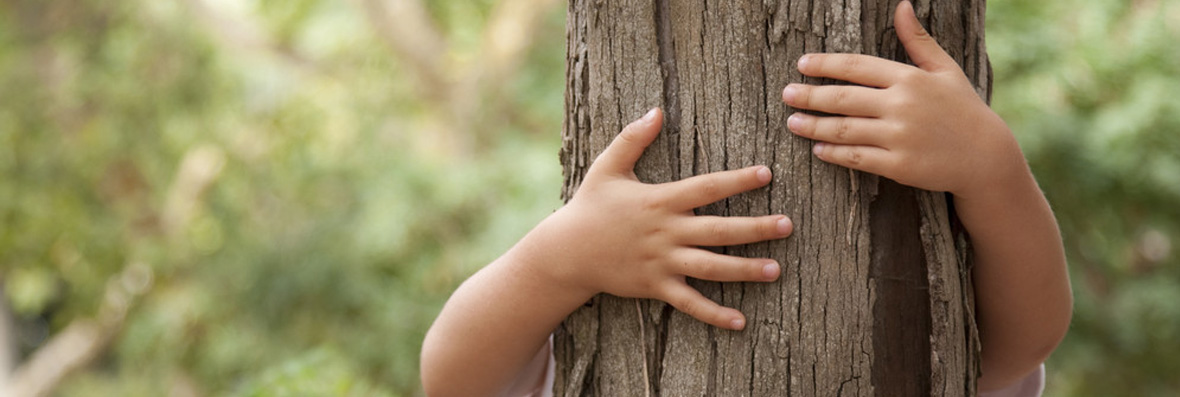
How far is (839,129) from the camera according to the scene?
103 cm

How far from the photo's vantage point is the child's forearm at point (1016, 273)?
1.07 metres

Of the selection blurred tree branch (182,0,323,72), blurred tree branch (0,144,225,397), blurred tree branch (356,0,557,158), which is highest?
blurred tree branch (182,0,323,72)

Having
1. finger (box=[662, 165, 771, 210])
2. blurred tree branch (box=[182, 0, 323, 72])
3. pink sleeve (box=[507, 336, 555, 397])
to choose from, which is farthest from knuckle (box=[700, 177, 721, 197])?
blurred tree branch (box=[182, 0, 323, 72])

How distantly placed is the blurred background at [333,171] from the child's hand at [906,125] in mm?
2839

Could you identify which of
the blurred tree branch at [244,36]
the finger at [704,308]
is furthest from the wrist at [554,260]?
the blurred tree branch at [244,36]

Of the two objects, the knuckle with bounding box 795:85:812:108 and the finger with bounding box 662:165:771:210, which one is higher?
the knuckle with bounding box 795:85:812:108

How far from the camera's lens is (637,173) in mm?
1144

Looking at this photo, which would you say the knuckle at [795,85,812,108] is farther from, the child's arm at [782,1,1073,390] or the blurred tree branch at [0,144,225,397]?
the blurred tree branch at [0,144,225,397]

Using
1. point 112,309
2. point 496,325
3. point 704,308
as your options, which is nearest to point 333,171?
point 112,309

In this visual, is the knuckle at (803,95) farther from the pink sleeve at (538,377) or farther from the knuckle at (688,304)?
the pink sleeve at (538,377)

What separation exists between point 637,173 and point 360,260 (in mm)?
4693

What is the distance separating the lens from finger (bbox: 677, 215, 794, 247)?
3.47 feet

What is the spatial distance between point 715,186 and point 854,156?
15cm

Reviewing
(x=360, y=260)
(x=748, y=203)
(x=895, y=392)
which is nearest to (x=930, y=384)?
(x=895, y=392)
